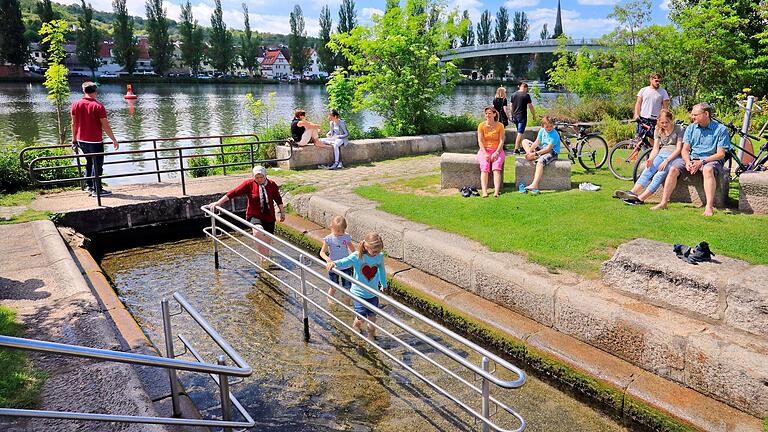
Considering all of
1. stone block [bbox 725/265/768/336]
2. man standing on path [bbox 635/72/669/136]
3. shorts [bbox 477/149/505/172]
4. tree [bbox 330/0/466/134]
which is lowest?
stone block [bbox 725/265/768/336]

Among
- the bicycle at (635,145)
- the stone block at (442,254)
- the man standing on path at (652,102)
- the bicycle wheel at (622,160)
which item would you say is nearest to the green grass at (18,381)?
the stone block at (442,254)

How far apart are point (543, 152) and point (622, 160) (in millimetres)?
3110

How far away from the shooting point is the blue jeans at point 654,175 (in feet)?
24.6

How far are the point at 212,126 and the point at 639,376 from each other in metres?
28.3

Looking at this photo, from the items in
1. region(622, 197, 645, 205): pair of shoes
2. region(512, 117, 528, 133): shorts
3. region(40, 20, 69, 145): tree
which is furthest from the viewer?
region(40, 20, 69, 145): tree

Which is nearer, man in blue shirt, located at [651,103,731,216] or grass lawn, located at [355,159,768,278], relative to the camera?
grass lawn, located at [355,159,768,278]

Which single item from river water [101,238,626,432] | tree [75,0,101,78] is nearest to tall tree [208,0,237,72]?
tree [75,0,101,78]

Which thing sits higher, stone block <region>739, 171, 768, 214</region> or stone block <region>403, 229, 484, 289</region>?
stone block <region>739, 171, 768, 214</region>

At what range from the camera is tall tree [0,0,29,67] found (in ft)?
236

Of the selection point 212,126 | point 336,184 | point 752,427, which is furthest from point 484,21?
point 752,427

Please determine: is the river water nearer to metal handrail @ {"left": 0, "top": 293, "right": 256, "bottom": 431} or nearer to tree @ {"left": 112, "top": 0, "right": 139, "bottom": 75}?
metal handrail @ {"left": 0, "top": 293, "right": 256, "bottom": 431}

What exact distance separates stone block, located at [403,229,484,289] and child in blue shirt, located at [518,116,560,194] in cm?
258

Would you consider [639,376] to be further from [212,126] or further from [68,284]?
[212,126]

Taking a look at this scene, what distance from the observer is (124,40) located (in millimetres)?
78625
